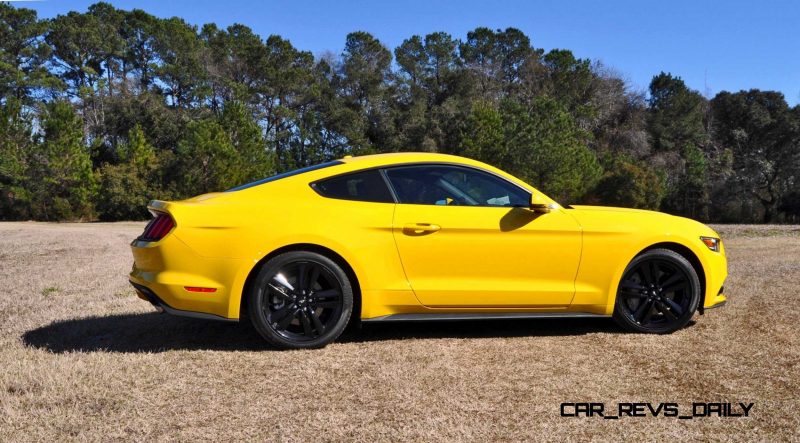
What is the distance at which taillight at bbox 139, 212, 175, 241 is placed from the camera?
14.6 feet

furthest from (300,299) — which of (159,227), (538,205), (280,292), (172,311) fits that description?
(538,205)

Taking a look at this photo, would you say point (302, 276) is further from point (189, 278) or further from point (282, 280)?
point (189, 278)

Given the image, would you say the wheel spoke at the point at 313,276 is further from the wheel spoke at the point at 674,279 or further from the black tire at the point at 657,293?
the wheel spoke at the point at 674,279

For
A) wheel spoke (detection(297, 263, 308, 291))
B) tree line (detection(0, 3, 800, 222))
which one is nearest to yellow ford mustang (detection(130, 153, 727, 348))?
wheel spoke (detection(297, 263, 308, 291))

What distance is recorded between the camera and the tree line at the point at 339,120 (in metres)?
44.9

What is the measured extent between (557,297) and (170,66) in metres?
53.4

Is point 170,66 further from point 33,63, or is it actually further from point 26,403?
point 26,403

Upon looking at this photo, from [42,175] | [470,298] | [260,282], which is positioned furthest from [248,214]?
[42,175]

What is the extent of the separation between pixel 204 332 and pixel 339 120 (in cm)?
5152

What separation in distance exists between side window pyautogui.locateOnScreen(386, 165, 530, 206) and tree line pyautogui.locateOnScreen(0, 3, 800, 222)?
128 feet

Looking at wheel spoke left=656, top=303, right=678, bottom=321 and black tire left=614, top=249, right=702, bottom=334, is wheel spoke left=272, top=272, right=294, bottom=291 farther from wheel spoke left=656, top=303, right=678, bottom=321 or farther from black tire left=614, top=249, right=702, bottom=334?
wheel spoke left=656, top=303, right=678, bottom=321

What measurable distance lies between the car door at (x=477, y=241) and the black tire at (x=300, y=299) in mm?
523

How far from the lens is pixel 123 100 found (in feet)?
174

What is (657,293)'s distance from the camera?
5.01 meters
